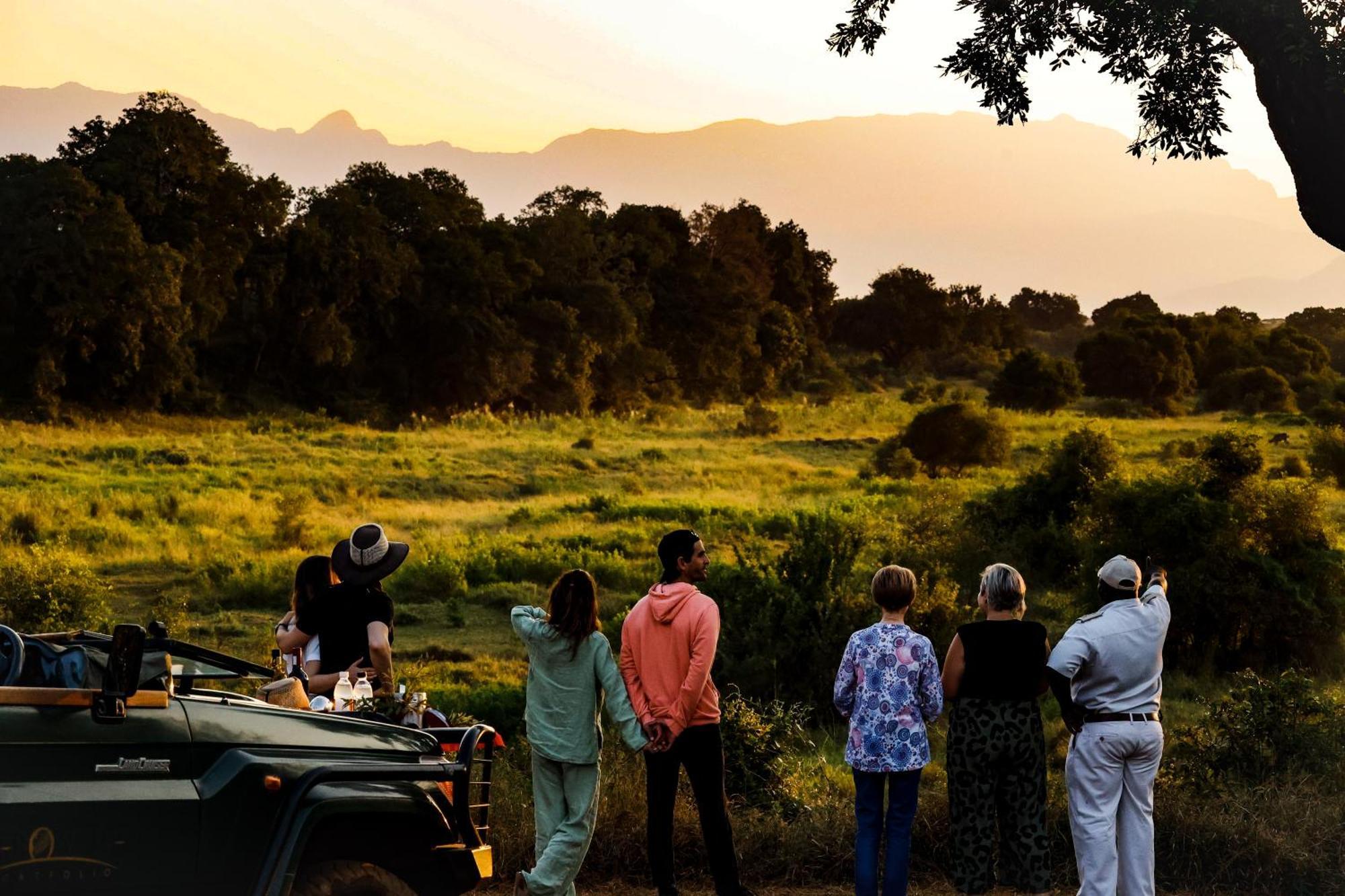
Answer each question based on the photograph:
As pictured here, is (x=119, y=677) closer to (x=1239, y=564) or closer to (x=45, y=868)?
(x=45, y=868)

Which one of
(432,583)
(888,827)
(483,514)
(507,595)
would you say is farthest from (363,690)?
(483,514)

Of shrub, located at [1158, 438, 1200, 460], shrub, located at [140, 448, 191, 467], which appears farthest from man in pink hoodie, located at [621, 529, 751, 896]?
shrub, located at [1158, 438, 1200, 460]

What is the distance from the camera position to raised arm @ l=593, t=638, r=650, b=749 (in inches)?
263

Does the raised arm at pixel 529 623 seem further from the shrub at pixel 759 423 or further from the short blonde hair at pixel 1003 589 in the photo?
the shrub at pixel 759 423

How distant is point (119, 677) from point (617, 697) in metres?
2.57

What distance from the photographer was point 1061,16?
36.4 ft

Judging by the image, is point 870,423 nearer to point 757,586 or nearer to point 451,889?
point 757,586

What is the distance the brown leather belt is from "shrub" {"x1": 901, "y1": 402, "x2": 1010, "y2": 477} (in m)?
31.9

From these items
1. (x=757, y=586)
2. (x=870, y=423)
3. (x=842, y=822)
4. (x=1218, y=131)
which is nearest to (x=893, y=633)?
(x=842, y=822)

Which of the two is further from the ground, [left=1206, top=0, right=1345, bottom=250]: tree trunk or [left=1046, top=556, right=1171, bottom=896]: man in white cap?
[left=1206, top=0, right=1345, bottom=250]: tree trunk

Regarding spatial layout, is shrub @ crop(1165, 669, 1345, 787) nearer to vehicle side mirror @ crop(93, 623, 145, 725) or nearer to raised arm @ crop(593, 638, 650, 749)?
raised arm @ crop(593, 638, 650, 749)

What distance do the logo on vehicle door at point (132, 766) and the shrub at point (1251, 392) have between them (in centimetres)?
5762

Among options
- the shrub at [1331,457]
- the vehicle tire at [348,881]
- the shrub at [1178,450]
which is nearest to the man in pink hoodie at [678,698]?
the vehicle tire at [348,881]

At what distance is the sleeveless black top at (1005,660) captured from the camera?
6.48m
